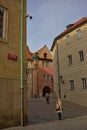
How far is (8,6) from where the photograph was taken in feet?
53.3

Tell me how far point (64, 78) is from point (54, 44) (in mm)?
8043

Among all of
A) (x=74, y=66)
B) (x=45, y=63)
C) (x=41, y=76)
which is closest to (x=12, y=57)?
(x=74, y=66)

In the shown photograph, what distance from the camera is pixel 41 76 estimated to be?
6575 cm

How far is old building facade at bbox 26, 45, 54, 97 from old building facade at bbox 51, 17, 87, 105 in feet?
61.9

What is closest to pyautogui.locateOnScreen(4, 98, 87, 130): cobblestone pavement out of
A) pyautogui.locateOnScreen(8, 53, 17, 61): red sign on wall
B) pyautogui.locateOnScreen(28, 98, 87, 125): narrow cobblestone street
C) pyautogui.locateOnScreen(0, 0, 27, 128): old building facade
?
pyautogui.locateOnScreen(28, 98, 87, 125): narrow cobblestone street

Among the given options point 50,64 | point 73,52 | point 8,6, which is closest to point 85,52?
point 73,52

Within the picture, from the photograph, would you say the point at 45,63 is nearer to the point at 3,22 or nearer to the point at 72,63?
→ the point at 72,63

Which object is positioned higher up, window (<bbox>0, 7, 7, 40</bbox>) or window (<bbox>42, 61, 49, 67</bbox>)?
window (<bbox>42, 61, 49, 67</bbox>)

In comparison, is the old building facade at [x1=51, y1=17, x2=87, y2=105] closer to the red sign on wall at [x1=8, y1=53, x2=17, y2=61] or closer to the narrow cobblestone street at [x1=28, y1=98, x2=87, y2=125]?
the narrow cobblestone street at [x1=28, y1=98, x2=87, y2=125]

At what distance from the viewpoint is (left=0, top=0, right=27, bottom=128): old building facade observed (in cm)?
1481

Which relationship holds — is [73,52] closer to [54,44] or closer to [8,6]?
[54,44]

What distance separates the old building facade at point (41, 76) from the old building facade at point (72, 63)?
18.9 meters

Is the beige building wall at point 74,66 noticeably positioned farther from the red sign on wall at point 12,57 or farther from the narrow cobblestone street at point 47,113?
the red sign on wall at point 12,57

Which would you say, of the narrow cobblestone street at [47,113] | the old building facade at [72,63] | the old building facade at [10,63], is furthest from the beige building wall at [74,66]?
Answer: the old building facade at [10,63]
